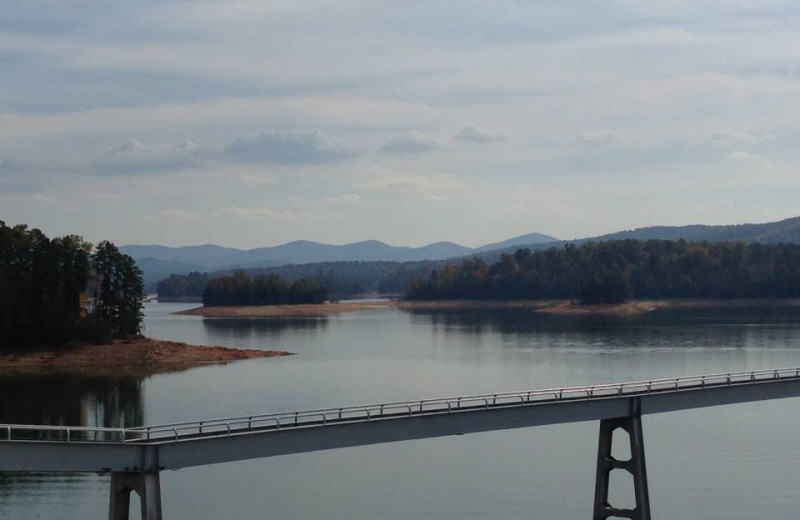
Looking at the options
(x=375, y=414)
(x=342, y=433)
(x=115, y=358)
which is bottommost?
(x=115, y=358)

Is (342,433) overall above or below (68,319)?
below

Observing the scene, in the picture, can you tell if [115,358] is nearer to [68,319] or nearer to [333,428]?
[68,319]

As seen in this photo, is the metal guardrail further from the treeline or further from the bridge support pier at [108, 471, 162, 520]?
the treeline

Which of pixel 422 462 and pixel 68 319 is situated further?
pixel 68 319

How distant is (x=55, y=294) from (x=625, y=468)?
115656 mm

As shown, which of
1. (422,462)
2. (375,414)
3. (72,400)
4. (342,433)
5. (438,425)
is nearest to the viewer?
(342,433)

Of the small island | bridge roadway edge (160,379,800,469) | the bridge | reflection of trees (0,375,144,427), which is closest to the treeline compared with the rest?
the small island

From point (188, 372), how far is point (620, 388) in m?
97.2

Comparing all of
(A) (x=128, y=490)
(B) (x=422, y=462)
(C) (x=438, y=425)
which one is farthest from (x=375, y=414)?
(B) (x=422, y=462)

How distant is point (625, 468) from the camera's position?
213ft

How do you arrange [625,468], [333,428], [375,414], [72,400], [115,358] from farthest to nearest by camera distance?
[115,358] → [72,400] → [625,468] → [375,414] → [333,428]

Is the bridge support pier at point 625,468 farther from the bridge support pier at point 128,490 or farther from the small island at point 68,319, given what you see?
the small island at point 68,319

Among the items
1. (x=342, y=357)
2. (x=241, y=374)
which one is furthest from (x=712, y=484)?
(x=342, y=357)

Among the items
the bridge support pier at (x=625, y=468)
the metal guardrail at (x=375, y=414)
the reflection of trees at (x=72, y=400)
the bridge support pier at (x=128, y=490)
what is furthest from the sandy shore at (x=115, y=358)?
the bridge support pier at (x=128, y=490)
